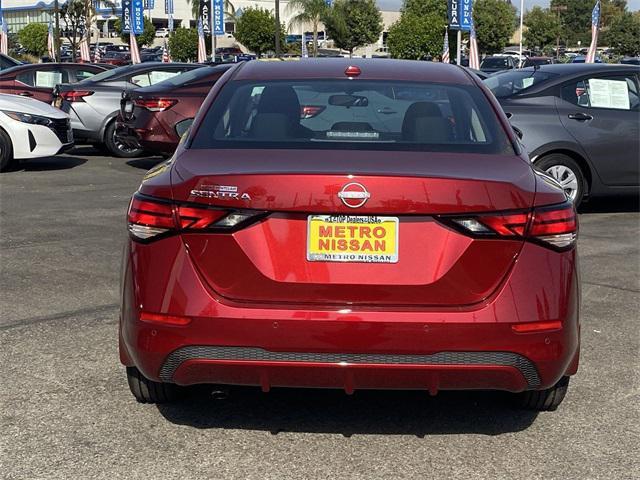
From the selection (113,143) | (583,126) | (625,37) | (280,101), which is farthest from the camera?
(625,37)

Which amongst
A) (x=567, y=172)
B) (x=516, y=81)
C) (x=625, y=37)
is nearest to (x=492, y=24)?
(x=625, y=37)

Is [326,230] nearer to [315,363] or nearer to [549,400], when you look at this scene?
[315,363]

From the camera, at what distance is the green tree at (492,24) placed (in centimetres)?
7038

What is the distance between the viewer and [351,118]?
441cm

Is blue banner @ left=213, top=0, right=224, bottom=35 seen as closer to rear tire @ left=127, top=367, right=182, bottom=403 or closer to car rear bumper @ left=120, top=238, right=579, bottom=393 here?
rear tire @ left=127, top=367, right=182, bottom=403

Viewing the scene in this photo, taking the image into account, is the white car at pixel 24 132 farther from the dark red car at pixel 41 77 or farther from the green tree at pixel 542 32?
the green tree at pixel 542 32

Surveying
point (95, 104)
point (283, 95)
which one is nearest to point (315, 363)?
point (283, 95)

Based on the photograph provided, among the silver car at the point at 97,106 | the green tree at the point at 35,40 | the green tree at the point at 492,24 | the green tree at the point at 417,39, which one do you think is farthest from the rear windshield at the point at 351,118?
the green tree at the point at 35,40

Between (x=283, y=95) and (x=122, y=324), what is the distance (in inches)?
50.8

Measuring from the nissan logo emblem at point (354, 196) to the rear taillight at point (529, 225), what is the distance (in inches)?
11.4

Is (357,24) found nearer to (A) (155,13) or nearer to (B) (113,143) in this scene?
(B) (113,143)

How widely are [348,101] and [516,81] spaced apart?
6.27 m

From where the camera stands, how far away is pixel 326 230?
3.52 metres

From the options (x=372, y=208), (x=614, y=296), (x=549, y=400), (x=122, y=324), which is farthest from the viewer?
(x=614, y=296)
